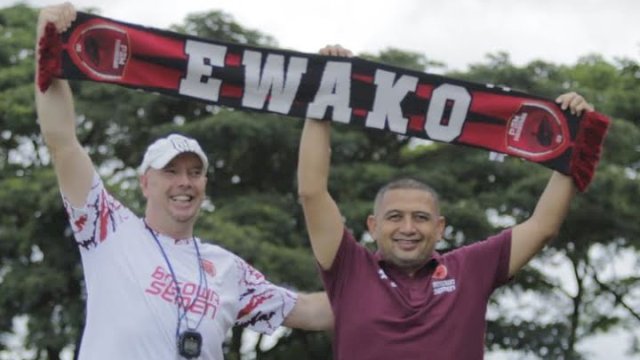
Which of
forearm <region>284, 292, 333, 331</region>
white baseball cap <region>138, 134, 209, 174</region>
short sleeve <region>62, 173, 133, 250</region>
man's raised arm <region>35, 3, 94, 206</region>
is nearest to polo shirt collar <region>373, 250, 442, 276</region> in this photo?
forearm <region>284, 292, 333, 331</region>

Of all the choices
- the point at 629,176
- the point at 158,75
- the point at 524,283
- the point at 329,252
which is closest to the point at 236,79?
the point at 158,75

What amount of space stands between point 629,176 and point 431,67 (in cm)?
312

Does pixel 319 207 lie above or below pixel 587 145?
below

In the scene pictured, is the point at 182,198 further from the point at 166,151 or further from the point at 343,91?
the point at 343,91

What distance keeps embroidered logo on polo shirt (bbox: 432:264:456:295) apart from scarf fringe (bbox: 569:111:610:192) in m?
0.64

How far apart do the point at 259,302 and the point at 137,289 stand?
62cm

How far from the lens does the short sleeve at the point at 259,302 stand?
4.81 meters

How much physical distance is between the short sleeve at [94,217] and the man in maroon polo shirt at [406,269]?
683 mm

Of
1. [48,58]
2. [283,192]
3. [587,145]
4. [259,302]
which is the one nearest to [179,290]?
[259,302]

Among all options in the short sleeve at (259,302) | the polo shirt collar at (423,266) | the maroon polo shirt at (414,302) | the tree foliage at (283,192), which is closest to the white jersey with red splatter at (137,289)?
the short sleeve at (259,302)

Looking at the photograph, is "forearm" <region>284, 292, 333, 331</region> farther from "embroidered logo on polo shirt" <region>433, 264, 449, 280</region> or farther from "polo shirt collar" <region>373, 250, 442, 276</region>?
"embroidered logo on polo shirt" <region>433, 264, 449, 280</region>

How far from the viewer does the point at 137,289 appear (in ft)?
14.3

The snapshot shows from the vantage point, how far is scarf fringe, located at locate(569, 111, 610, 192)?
4.75m

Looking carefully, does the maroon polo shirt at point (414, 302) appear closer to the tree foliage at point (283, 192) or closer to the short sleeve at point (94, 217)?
the short sleeve at point (94, 217)
